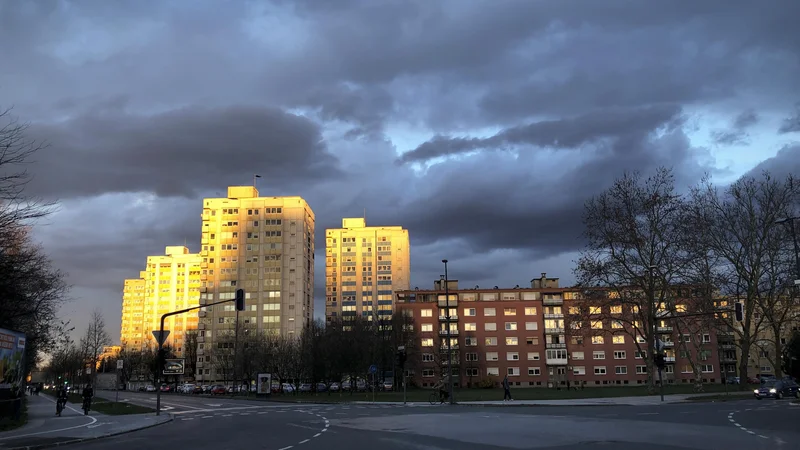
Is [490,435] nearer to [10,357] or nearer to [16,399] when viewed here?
[10,357]

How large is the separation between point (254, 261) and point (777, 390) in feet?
409

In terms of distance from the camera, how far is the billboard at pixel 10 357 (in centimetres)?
2634

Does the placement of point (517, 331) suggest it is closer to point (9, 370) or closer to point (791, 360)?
point (791, 360)

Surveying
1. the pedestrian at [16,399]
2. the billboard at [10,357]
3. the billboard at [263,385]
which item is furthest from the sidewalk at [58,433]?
the billboard at [263,385]

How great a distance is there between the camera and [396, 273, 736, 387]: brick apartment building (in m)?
108

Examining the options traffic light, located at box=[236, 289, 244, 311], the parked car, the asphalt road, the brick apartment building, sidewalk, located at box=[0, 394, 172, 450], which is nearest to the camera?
the asphalt road

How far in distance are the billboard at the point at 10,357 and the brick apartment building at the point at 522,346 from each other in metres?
80.3

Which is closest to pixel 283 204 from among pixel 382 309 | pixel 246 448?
pixel 382 309

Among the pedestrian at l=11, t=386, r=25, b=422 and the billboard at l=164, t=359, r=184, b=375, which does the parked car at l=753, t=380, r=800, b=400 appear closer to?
the billboard at l=164, t=359, r=184, b=375

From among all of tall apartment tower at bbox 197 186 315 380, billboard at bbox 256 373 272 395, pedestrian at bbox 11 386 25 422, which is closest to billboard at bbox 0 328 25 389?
pedestrian at bbox 11 386 25 422

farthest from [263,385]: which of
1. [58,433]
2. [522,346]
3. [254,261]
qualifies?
[254,261]

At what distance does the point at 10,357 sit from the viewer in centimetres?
2731

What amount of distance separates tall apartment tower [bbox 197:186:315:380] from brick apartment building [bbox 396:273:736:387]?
147ft

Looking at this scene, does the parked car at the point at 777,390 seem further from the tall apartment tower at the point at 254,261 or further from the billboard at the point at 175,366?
the tall apartment tower at the point at 254,261
